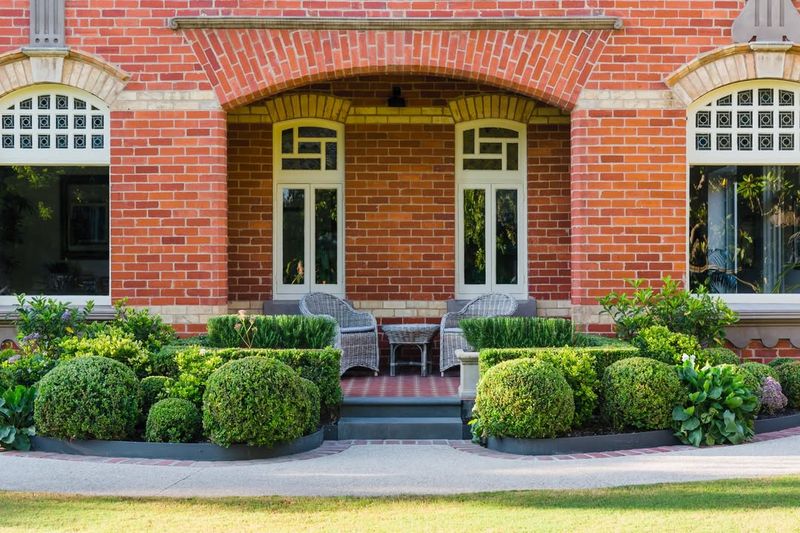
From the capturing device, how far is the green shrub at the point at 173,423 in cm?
846

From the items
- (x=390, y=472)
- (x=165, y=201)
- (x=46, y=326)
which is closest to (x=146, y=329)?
(x=46, y=326)

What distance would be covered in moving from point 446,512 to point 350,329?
18.6 feet

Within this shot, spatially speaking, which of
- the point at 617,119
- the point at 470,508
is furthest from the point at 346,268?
the point at 470,508

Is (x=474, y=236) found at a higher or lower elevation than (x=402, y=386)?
higher

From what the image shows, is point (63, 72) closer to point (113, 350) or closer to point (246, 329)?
point (113, 350)

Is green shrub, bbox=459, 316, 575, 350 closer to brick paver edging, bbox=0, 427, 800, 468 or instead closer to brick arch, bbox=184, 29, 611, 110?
brick paver edging, bbox=0, 427, 800, 468

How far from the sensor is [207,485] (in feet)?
23.8

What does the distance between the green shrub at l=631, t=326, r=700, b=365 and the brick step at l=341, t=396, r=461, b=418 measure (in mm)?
1870

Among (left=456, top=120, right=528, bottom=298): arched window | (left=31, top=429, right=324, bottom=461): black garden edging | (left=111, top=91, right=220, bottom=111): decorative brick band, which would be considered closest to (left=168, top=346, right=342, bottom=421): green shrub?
(left=31, top=429, right=324, bottom=461): black garden edging

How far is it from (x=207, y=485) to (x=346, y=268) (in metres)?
5.85

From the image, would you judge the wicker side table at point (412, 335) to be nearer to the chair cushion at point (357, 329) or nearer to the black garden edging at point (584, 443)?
the chair cushion at point (357, 329)

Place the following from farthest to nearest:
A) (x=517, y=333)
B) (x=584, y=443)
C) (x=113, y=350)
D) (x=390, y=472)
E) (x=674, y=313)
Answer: (x=674, y=313), (x=517, y=333), (x=113, y=350), (x=584, y=443), (x=390, y=472)

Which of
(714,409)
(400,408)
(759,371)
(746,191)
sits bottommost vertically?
(400,408)

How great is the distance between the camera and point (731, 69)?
37.1 feet
